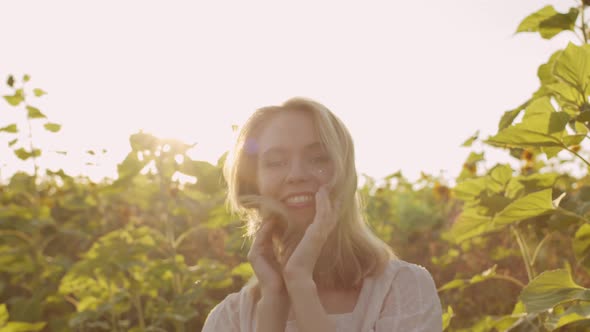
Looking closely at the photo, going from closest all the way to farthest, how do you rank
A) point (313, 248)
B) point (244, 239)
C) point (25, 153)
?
→ point (313, 248) < point (244, 239) < point (25, 153)

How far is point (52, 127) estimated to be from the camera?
169 inches

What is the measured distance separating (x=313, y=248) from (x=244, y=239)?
1118 millimetres

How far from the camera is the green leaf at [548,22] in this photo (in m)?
2.15

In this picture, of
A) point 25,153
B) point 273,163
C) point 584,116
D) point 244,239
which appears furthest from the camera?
point 25,153

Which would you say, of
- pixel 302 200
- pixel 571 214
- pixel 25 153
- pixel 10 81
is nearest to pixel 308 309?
pixel 302 200

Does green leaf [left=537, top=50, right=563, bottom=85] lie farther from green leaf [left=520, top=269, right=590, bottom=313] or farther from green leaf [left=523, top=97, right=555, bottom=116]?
green leaf [left=520, top=269, right=590, bottom=313]

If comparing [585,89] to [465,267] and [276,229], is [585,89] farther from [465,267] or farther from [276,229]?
[465,267]

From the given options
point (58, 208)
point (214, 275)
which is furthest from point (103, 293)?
point (58, 208)

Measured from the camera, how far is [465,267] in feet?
17.3

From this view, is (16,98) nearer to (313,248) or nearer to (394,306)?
(313,248)

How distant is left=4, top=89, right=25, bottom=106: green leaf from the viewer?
4285 millimetres

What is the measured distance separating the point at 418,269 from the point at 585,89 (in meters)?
0.79

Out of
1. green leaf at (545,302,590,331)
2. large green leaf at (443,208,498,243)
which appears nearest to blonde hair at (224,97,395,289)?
large green leaf at (443,208,498,243)

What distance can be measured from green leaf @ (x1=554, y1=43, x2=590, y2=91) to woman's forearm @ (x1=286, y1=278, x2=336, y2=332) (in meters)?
1.01
